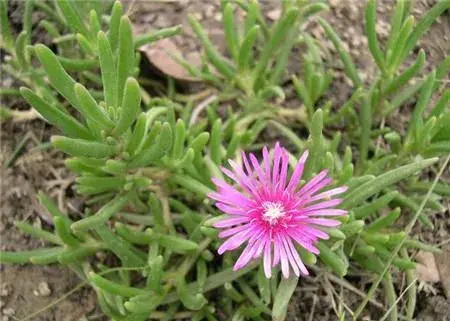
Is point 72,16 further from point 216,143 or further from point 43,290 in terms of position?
point 43,290

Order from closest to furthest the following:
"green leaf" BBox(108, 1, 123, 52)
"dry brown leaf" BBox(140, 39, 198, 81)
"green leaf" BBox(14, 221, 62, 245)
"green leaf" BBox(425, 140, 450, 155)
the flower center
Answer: the flower center → "green leaf" BBox(108, 1, 123, 52) → "green leaf" BBox(425, 140, 450, 155) → "green leaf" BBox(14, 221, 62, 245) → "dry brown leaf" BBox(140, 39, 198, 81)

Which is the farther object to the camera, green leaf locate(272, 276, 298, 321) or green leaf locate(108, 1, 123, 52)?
green leaf locate(108, 1, 123, 52)

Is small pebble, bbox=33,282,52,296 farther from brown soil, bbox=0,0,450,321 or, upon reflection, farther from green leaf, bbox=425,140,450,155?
green leaf, bbox=425,140,450,155

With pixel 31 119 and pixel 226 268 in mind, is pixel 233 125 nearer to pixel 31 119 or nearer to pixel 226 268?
pixel 226 268

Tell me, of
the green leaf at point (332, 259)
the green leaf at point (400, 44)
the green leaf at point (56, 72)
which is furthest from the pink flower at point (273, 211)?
the green leaf at point (400, 44)

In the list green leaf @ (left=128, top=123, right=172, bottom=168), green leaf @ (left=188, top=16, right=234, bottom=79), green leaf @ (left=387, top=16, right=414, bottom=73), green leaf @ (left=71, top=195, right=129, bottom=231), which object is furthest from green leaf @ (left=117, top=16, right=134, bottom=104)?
green leaf @ (left=387, top=16, right=414, bottom=73)

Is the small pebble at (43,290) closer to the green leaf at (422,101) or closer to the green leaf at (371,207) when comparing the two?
the green leaf at (371,207)
